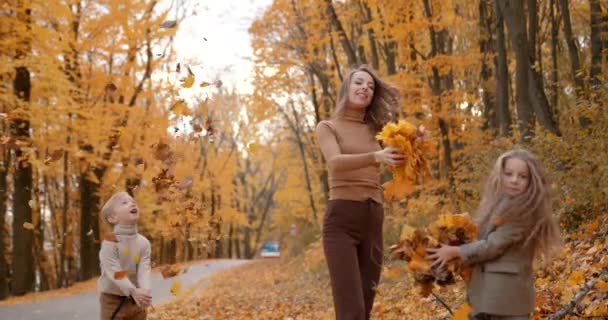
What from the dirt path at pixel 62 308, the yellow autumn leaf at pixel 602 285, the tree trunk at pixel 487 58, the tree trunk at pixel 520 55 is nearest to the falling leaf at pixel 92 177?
the dirt path at pixel 62 308

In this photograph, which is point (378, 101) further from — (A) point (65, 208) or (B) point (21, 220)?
(A) point (65, 208)

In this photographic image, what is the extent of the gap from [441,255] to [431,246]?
0.07 metres

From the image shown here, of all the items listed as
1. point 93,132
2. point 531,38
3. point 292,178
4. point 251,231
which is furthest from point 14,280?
point 251,231

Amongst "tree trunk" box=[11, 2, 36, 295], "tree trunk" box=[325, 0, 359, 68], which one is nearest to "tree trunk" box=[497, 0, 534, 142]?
"tree trunk" box=[325, 0, 359, 68]

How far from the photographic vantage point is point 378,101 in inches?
175

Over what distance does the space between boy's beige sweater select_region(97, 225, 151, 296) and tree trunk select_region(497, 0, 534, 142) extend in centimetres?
737

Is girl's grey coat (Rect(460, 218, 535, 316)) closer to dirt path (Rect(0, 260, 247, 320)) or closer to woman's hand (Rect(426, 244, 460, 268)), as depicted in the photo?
woman's hand (Rect(426, 244, 460, 268))

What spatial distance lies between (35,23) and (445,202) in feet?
33.5

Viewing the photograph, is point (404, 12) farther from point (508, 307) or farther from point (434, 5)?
point (508, 307)

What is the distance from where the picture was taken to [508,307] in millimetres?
3281

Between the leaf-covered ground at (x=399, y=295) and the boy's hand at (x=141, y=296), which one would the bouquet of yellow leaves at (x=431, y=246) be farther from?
the boy's hand at (x=141, y=296)

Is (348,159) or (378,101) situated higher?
(378,101)

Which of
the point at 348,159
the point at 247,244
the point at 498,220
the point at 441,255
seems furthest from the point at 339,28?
the point at 247,244

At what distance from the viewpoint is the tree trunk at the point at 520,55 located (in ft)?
34.0
